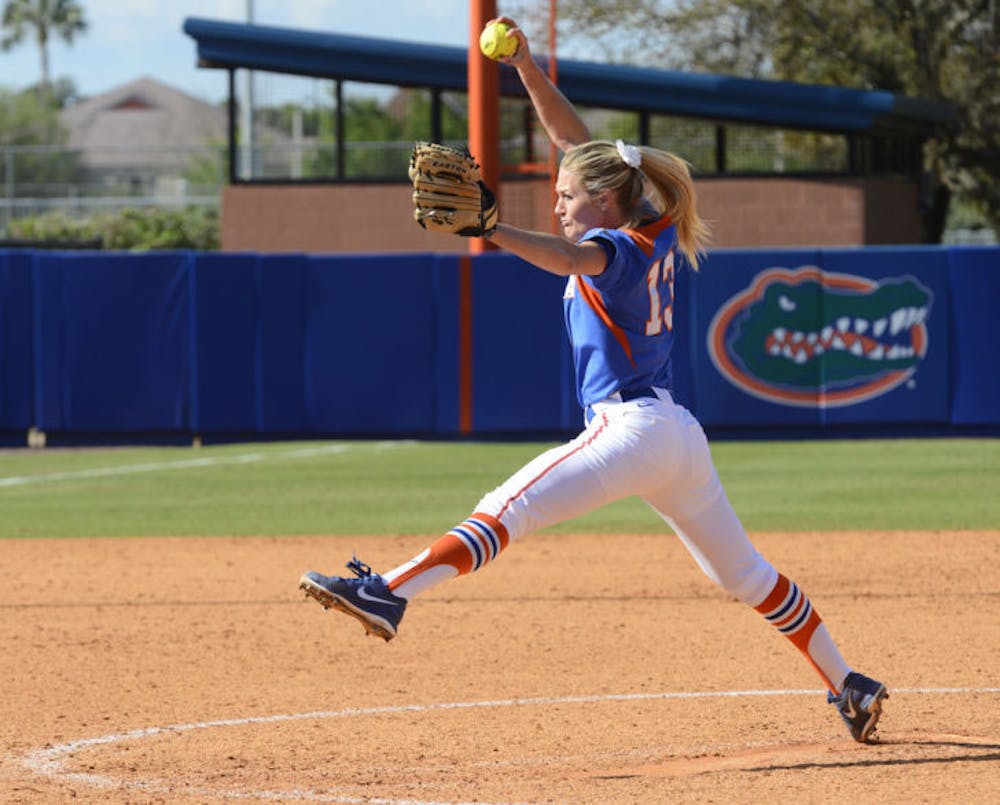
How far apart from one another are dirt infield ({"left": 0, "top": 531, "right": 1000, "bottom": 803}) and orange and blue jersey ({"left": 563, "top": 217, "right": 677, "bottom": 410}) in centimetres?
120

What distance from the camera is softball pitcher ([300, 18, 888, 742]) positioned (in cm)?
482

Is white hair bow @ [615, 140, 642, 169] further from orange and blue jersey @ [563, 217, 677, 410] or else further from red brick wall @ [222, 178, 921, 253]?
red brick wall @ [222, 178, 921, 253]

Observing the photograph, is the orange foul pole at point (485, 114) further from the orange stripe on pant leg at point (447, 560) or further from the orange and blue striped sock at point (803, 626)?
the orange stripe on pant leg at point (447, 560)

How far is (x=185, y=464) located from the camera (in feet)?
53.7

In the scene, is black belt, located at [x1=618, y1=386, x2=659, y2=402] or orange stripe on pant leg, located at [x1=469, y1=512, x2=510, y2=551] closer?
orange stripe on pant leg, located at [x1=469, y1=512, x2=510, y2=551]

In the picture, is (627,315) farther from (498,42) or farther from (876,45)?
(876,45)

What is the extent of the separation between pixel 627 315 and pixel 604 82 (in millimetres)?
18904

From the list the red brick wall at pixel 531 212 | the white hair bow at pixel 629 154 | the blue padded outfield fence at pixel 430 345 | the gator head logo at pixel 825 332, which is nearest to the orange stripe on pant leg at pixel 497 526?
the white hair bow at pixel 629 154

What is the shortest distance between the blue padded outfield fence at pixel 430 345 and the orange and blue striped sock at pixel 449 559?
12747 millimetres

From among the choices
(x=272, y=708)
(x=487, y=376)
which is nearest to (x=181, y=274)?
(x=487, y=376)

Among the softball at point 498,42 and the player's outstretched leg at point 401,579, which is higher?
the softball at point 498,42

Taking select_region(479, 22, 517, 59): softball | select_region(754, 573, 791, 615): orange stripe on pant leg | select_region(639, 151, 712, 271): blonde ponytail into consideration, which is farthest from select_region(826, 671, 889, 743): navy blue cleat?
select_region(479, 22, 517, 59): softball

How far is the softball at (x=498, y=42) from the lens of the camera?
19.0 ft

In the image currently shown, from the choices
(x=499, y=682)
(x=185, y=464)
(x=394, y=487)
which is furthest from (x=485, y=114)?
(x=499, y=682)
